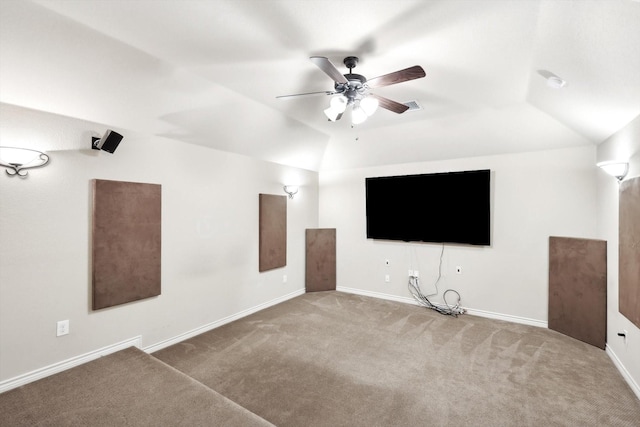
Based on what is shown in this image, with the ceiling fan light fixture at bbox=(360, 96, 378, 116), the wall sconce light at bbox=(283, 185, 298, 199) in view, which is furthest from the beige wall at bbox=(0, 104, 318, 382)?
the ceiling fan light fixture at bbox=(360, 96, 378, 116)

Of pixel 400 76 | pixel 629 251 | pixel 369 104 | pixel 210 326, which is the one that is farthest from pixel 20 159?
pixel 629 251

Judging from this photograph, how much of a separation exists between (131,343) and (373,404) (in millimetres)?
2517

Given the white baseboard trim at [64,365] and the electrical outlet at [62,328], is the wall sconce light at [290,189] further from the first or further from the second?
the electrical outlet at [62,328]

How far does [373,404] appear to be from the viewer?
2389 millimetres

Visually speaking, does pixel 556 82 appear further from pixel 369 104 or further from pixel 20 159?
pixel 20 159

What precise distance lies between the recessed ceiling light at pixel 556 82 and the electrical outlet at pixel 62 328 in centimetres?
474

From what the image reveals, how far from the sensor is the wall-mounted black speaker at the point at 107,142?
2.67 m

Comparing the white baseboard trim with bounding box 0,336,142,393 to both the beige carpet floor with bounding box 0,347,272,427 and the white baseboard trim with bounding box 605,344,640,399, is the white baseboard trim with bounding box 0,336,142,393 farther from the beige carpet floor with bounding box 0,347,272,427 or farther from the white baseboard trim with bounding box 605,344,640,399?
the white baseboard trim with bounding box 605,344,640,399

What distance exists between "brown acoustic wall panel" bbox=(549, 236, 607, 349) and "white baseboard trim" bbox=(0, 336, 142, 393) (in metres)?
5.12

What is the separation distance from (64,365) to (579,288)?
18.2 ft

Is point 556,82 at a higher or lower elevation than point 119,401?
higher

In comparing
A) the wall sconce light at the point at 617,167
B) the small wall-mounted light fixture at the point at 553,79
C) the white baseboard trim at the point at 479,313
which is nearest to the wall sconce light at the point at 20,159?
the small wall-mounted light fixture at the point at 553,79

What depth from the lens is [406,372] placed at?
9.45ft

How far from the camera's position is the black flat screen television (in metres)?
4.43
